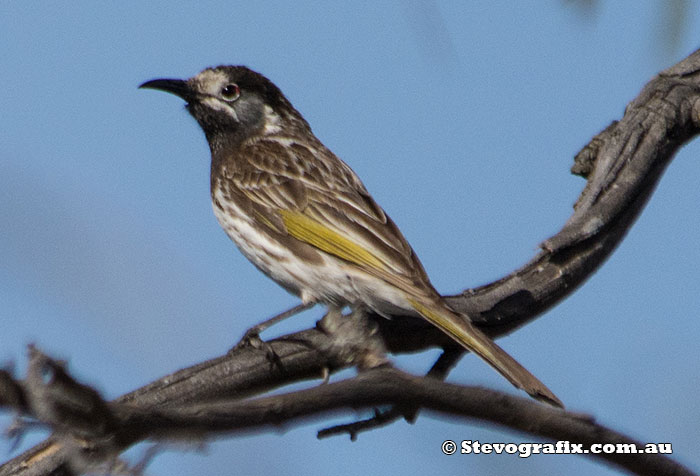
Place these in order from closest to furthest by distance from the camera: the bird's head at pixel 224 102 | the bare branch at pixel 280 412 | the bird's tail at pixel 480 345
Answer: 1. the bare branch at pixel 280 412
2. the bird's tail at pixel 480 345
3. the bird's head at pixel 224 102

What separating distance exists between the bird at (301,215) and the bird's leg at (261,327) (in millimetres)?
44

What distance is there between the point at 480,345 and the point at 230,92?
3281mm

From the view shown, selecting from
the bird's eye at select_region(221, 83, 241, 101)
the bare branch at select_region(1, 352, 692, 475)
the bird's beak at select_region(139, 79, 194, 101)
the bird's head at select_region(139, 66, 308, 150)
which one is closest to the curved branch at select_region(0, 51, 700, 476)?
the bare branch at select_region(1, 352, 692, 475)

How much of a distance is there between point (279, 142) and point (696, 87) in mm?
2784

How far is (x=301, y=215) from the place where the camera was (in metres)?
6.16

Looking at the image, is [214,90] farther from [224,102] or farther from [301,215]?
[301,215]

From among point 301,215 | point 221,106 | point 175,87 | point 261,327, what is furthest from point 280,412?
point 175,87

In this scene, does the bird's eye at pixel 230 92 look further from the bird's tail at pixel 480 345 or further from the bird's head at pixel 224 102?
the bird's tail at pixel 480 345

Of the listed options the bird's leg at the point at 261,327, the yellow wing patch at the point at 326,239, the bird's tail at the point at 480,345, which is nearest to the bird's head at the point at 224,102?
the yellow wing patch at the point at 326,239

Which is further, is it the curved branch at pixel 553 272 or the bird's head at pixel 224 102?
the bird's head at pixel 224 102

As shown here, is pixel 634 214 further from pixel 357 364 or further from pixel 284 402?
pixel 284 402

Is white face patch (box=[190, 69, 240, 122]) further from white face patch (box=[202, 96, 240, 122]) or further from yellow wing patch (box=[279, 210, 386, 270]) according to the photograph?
yellow wing patch (box=[279, 210, 386, 270])

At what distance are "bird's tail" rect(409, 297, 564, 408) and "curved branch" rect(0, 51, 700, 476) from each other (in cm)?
26

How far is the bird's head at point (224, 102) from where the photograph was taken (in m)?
7.18
